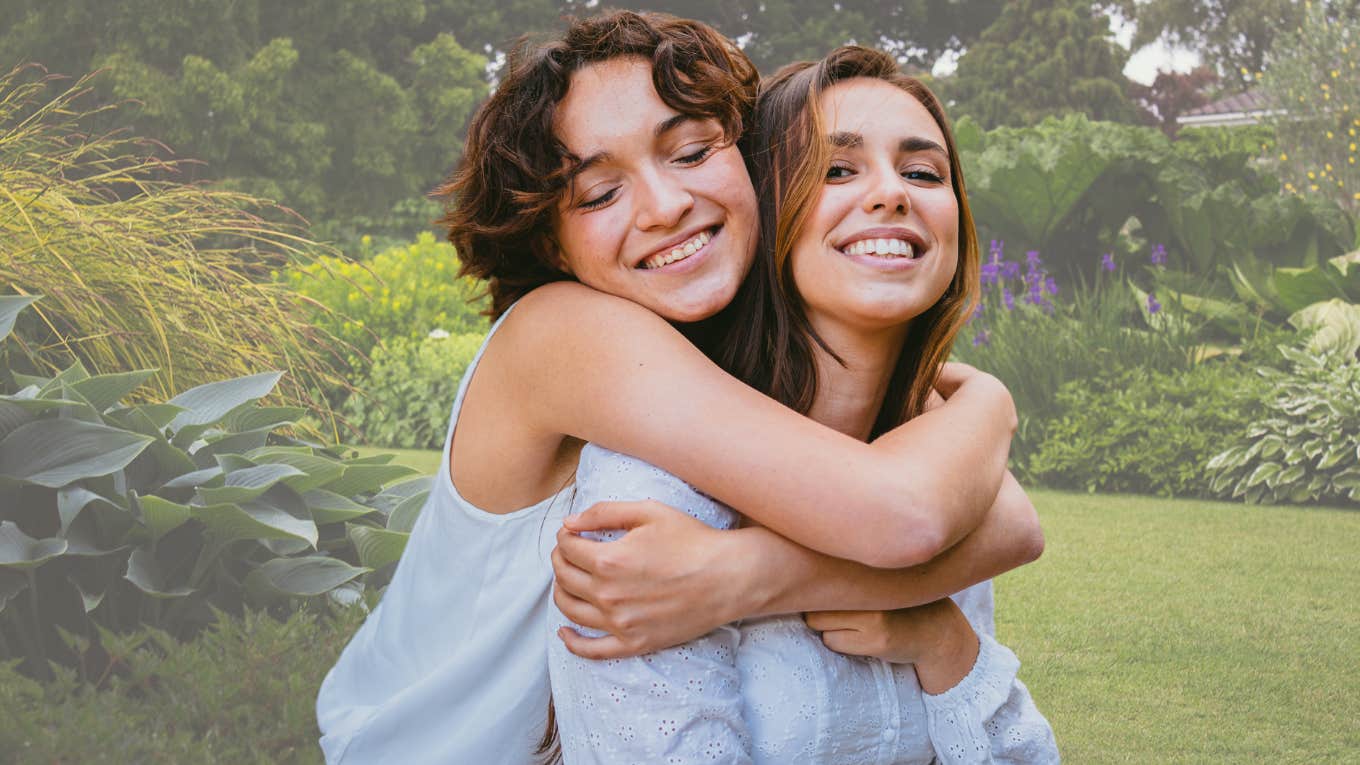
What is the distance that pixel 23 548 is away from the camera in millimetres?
2180

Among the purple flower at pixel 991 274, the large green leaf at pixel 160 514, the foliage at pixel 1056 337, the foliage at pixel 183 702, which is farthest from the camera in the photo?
the purple flower at pixel 991 274

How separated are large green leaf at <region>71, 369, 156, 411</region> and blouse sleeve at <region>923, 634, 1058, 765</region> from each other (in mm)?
1657

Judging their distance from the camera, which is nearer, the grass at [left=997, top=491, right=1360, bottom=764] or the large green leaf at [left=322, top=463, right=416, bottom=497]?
the large green leaf at [left=322, top=463, right=416, bottom=497]

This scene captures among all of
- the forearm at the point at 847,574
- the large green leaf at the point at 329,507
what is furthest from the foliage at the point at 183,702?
the forearm at the point at 847,574

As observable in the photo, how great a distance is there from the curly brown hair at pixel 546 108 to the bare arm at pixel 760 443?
0.19 meters

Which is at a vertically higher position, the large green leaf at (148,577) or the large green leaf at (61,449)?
the large green leaf at (61,449)

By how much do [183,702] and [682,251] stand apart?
135 cm

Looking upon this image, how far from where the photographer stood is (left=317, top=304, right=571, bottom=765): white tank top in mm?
1495

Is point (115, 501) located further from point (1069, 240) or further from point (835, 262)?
point (1069, 240)

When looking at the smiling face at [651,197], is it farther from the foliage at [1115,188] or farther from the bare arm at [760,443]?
the foliage at [1115,188]

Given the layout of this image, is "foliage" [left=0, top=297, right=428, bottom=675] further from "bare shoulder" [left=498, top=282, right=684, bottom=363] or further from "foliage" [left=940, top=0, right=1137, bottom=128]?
"foliage" [left=940, top=0, right=1137, bottom=128]

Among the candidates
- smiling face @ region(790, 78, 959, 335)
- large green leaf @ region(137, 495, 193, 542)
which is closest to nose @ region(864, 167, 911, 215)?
smiling face @ region(790, 78, 959, 335)

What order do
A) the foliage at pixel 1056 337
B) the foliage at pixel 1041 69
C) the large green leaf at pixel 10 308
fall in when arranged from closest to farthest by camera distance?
the large green leaf at pixel 10 308 < the foliage at pixel 1056 337 < the foliage at pixel 1041 69

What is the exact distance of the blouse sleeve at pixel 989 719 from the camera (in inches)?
53.1
